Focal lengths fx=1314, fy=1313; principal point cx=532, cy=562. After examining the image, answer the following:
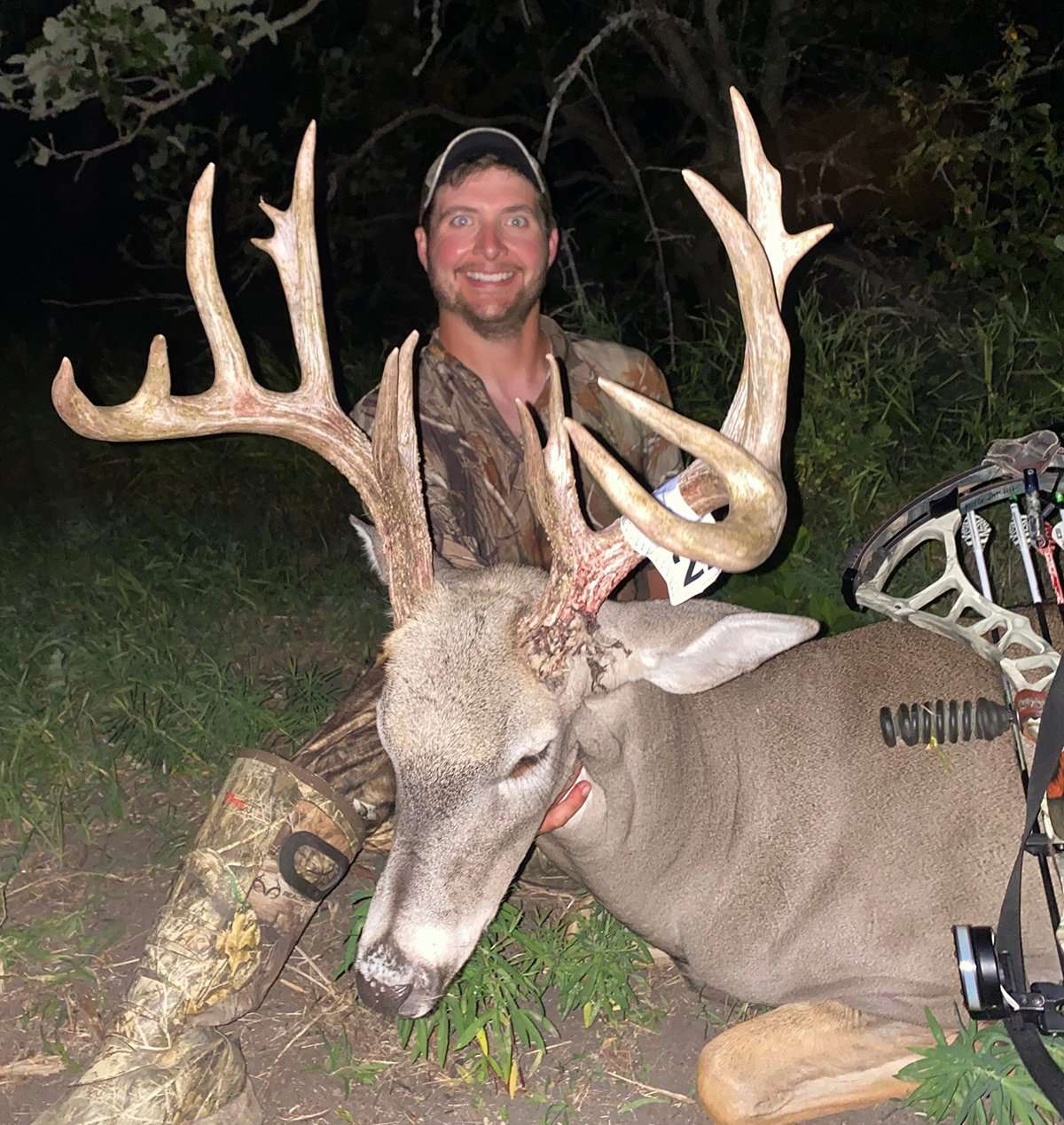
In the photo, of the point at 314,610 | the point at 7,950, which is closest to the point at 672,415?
the point at 7,950

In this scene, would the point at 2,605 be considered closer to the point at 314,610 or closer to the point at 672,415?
the point at 314,610

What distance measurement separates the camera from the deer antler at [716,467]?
232 cm

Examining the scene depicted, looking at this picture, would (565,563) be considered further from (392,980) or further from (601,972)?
(601,972)

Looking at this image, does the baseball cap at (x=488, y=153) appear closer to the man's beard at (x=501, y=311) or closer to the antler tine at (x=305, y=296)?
the man's beard at (x=501, y=311)

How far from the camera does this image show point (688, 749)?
296 cm

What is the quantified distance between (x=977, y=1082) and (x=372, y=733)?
163 cm

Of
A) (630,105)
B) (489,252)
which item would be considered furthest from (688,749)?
(630,105)

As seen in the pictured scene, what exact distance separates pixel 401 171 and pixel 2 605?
163 inches

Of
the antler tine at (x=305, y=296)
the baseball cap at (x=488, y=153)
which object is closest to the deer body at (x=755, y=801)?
the antler tine at (x=305, y=296)

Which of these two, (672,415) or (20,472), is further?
(20,472)

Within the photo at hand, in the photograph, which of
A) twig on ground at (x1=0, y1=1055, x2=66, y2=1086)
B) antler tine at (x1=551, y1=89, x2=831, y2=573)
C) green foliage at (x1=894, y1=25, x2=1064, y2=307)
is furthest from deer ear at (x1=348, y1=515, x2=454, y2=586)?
green foliage at (x1=894, y1=25, x2=1064, y2=307)

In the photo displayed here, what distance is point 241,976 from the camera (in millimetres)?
3092

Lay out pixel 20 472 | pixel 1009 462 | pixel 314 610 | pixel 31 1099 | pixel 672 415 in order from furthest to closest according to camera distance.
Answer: pixel 20 472 < pixel 314 610 < pixel 31 1099 < pixel 1009 462 < pixel 672 415

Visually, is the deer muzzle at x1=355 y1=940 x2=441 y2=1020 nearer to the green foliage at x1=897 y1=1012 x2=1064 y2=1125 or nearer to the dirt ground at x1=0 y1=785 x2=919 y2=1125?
the dirt ground at x1=0 y1=785 x2=919 y2=1125
